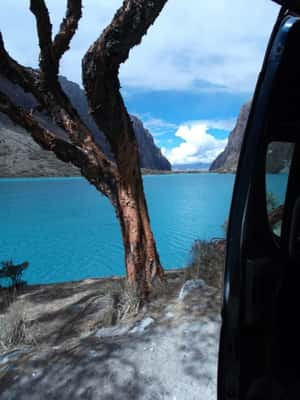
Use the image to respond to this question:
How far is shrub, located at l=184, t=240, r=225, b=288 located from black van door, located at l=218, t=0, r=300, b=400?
10.6ft

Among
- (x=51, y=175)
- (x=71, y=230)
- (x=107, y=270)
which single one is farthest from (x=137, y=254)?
(x=51, y=175)

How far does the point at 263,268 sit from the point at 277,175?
35 cm

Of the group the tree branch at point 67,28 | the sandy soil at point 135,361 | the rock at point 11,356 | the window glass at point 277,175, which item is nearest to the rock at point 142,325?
the sandy soil at point 135,361

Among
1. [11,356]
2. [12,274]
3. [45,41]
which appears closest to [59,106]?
[45,41]

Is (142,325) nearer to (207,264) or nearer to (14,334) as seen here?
(14,334)

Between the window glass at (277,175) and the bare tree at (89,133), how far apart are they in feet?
9.12

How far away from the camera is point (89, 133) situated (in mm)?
4012

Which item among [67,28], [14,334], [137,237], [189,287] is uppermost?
[67,28]

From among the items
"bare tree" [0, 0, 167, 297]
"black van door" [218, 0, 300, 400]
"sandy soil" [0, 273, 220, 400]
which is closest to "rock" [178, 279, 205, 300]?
"sandy soil" [0, 273, 220, 400]

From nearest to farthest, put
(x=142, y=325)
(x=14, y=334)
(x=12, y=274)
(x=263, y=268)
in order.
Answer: (x=263, y=268), (x=142, y=325), (x=14, y=334), (x=12, y=274)

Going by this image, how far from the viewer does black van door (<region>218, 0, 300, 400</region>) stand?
822 mm

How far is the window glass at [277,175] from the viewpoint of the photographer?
3.09 ft

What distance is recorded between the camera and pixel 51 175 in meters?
45.8

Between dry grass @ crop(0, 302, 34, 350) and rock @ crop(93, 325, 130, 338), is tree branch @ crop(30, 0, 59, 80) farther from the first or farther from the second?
rock @ crop(93, 325, 130, 338)
